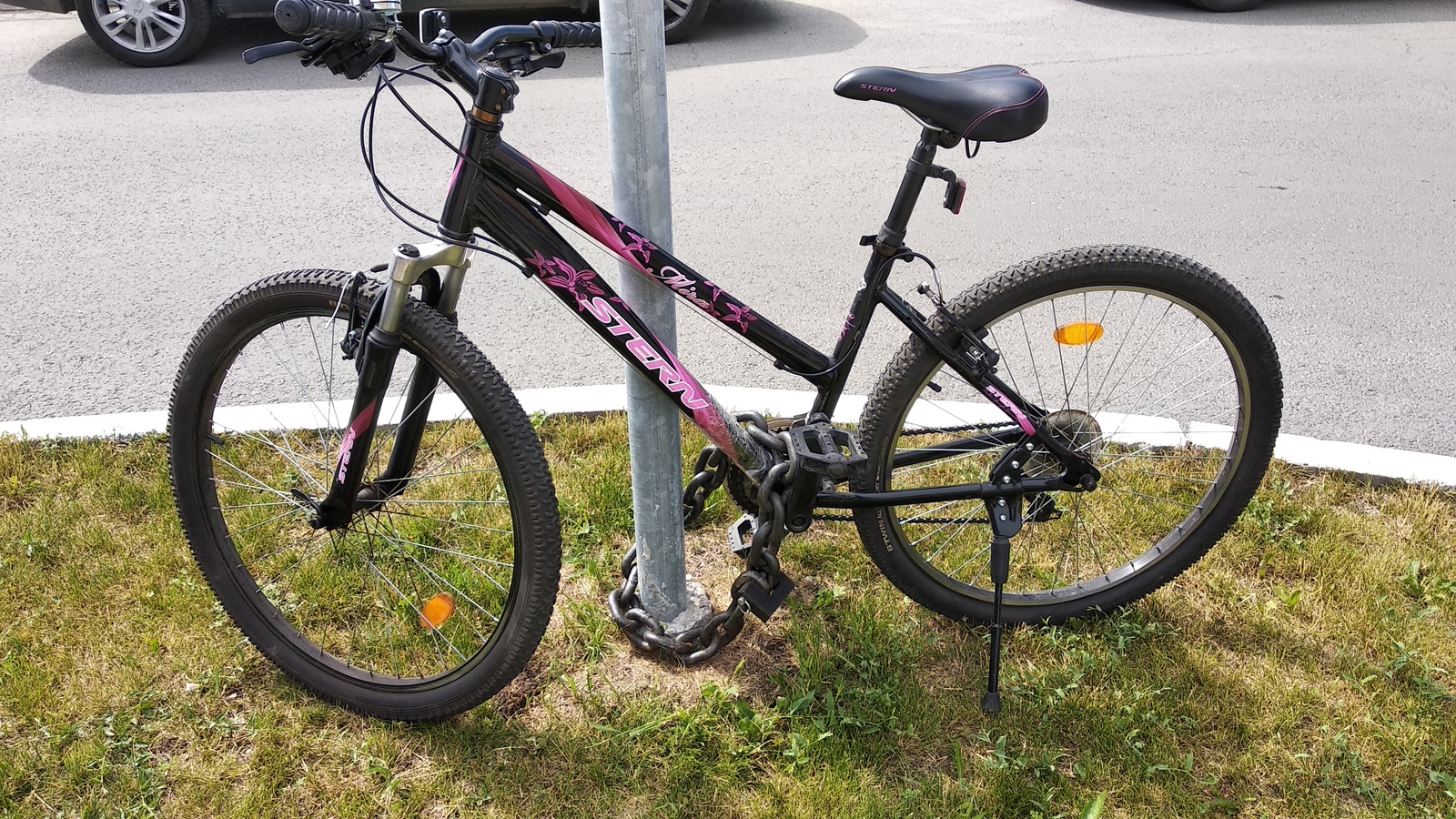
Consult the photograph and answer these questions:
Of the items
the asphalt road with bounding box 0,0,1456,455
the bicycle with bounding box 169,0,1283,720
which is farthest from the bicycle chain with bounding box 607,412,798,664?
the asphalt road with bounding box 0,0,1456,455

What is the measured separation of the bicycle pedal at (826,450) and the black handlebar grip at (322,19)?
1276 millimetres

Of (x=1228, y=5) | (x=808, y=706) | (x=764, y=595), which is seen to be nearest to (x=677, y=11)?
(x=1228, y=5)

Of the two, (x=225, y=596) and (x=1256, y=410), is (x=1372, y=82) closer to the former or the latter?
(x=1256, y=410)

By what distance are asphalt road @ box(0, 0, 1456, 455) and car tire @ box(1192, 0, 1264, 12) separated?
36 centimetres

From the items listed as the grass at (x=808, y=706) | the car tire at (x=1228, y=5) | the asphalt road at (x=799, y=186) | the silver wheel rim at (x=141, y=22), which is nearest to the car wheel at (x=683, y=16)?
the asphalt road at (x=799, y=186)

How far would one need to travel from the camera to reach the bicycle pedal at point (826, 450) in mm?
2406

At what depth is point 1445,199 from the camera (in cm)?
538

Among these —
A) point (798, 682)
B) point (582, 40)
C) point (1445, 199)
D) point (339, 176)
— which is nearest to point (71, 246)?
point (339, 176)

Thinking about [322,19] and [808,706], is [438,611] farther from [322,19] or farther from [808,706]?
[322,19]

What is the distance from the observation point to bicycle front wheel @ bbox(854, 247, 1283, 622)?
244 centimetres

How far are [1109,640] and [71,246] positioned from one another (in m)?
4.80

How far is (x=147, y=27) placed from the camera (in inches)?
269

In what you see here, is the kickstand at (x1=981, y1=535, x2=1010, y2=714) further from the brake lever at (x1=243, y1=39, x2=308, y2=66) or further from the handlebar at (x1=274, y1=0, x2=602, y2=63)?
the brake lever at (x1=243, y1=39, x2=308, y2=66)

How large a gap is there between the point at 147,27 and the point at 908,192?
6.54 meters
